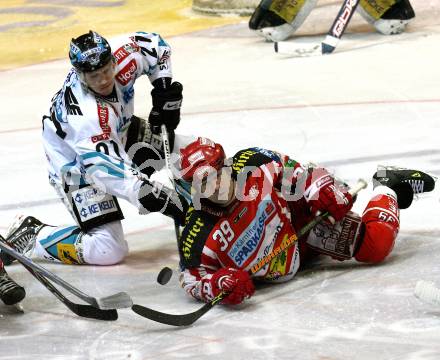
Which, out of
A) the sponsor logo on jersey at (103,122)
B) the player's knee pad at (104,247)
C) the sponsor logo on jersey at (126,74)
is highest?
the sponsor logo on jersey at (126,74)

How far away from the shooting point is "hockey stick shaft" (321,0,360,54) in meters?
8.30

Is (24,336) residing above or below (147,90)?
above

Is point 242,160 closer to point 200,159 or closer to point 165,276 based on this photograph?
point 200,159

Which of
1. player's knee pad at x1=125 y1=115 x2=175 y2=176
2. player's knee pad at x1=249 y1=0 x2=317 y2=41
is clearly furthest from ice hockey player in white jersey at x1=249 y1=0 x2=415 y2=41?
player's knee pad at x1=125 y1=115 x2=175 y2=176

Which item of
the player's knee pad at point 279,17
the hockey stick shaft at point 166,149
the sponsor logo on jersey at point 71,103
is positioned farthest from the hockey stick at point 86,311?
the player's knee pad at point 279,17

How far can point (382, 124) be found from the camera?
6230 millimetres

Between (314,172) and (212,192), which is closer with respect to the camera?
(212,192)

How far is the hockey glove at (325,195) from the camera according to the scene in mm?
3793

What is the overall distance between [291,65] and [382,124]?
6.47 feet

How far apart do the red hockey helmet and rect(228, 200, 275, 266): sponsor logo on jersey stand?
0.91 ft

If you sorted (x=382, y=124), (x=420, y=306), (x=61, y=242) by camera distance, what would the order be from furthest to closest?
(x=382, y=124)
(x=61, y=242)
(x=420, y=306)

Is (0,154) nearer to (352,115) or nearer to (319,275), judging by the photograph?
(352,115)

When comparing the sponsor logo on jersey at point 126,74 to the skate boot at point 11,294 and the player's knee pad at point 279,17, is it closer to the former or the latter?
the skate boot at point 11,294

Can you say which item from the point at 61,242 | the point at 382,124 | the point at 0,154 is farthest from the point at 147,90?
the point at 61,242
